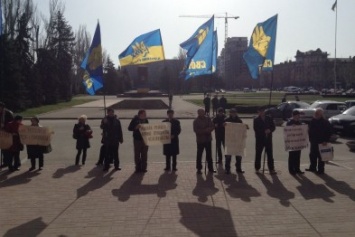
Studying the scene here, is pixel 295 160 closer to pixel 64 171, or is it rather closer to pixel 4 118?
pixel 64 171

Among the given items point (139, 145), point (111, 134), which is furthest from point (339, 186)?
point (111, 134)

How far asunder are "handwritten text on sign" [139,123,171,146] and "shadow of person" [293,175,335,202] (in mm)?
3604

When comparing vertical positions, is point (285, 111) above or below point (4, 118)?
below

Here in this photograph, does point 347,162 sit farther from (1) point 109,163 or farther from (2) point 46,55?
(2) point 46,55

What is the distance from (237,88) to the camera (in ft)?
472

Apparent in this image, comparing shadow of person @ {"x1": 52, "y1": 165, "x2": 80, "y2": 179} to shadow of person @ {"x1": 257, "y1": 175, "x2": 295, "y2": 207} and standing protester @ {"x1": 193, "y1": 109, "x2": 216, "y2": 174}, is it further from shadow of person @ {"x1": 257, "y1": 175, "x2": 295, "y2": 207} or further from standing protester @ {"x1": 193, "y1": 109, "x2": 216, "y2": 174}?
shadow of person @ {"x1": 257, "y1": 175, "x2": 295, "y2": 207}

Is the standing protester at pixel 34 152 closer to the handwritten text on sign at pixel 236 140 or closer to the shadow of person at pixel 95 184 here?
the shadow of person at pixel 95 184

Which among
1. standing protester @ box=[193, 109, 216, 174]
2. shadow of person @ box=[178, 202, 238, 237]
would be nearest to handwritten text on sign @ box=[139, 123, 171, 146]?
standing protester @ box=[193, 109, 216, 174]

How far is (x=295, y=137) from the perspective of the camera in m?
10.3

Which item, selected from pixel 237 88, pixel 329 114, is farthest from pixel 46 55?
pixel 237 88

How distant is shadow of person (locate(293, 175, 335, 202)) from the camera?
8.00m

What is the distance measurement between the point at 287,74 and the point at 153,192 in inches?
5688

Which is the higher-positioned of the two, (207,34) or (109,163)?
(207,34)

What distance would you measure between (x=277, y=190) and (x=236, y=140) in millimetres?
2014
